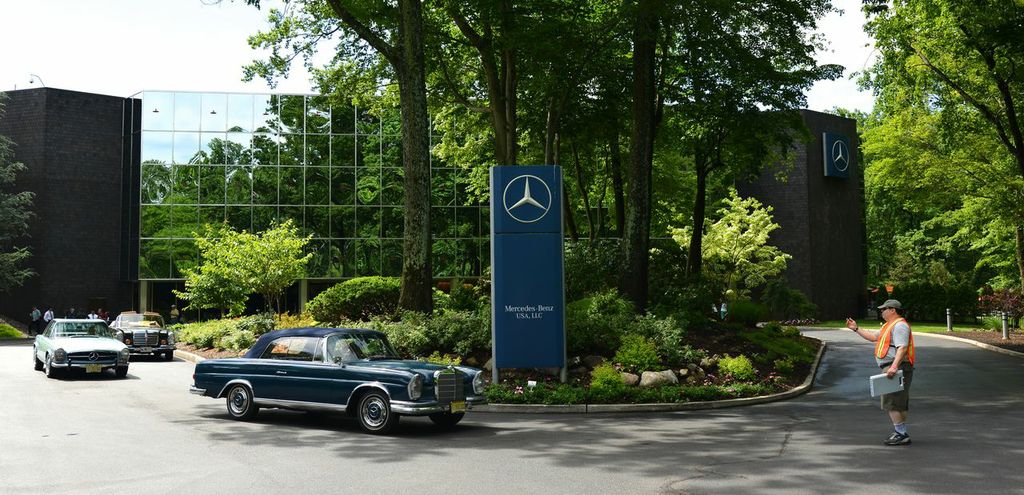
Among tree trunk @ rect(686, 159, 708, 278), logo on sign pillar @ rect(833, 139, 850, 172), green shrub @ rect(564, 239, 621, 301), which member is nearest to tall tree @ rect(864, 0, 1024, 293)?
tree trunk @ rect(686, 159, 708, 278)

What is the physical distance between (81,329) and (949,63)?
92.4 ft

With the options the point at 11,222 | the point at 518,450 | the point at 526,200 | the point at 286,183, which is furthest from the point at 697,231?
the point at 11,222

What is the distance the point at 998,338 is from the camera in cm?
3397

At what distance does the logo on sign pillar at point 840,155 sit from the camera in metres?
52.3

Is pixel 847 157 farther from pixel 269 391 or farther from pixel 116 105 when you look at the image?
pixel 269 391

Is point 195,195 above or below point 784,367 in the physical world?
above

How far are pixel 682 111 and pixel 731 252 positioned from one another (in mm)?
18115

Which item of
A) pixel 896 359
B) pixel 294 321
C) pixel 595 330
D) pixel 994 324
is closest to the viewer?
pixel 896 359

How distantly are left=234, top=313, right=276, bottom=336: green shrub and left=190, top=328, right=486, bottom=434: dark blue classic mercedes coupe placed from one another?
1407 cm

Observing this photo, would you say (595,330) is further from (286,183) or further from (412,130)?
(286,183)

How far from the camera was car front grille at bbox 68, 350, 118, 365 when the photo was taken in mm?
20672

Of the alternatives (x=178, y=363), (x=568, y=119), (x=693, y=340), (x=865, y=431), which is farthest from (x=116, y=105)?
(x=865, y=431)

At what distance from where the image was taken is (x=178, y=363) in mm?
27328

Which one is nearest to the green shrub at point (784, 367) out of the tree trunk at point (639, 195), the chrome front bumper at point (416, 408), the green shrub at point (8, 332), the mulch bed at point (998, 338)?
the tree trunk at point (639, 195)
